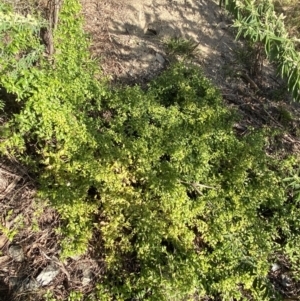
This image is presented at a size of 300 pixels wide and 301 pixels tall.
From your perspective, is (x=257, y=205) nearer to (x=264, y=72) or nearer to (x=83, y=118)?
(x=83, y=118)

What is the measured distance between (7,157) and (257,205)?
8.53 ft

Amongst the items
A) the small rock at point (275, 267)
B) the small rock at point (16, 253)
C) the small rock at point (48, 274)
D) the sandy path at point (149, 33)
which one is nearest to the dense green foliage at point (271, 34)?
the small rock at point (275, 267)

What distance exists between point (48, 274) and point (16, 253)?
0.38 metres

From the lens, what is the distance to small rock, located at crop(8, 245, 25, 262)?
3725mm

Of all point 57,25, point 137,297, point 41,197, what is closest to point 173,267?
point 137,297

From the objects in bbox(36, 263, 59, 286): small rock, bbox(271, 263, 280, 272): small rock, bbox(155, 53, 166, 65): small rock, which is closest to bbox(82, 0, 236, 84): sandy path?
bbox(155, 53, 166, 65): small rock

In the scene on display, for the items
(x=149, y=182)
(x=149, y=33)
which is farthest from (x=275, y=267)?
(x=149, y=33)

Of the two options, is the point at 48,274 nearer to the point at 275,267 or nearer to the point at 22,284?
the point at 22,284

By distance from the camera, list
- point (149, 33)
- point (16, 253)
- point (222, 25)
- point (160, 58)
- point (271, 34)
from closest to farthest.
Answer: point (271, 34), point (16, 253), point (160, 58), point (149, 33), point (222, 25)

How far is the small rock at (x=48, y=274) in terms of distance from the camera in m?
3.61

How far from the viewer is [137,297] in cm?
347

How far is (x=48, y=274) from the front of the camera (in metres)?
3.64

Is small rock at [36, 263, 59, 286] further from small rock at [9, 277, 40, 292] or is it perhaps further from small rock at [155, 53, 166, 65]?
small rock at [155, 53, 166, 65]

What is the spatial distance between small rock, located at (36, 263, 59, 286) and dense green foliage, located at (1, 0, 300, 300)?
255mm
